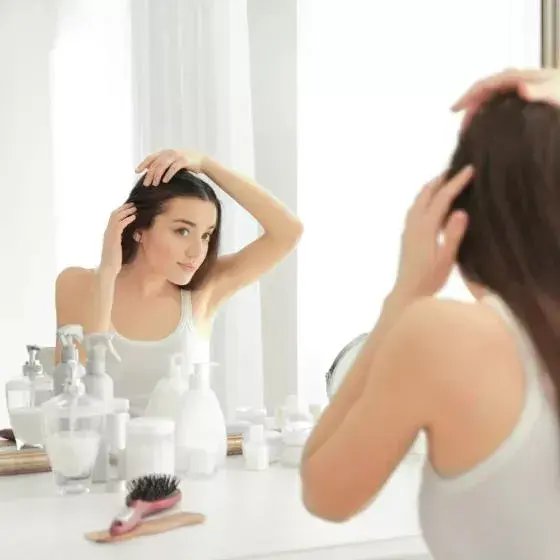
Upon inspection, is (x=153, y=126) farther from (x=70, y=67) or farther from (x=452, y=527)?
(x=452, y=527)

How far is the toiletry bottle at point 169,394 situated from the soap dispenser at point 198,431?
0.05 feet

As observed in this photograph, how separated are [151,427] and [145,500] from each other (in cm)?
21

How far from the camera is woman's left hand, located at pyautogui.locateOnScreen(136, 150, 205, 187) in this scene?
1.40m

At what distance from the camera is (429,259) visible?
0.80 m

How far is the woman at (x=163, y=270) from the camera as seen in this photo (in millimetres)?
1383

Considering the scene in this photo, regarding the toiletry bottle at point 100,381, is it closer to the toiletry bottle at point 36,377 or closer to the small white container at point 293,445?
the toiletry bottle at point 36,377

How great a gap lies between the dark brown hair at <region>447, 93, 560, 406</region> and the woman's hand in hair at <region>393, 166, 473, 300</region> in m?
0.04

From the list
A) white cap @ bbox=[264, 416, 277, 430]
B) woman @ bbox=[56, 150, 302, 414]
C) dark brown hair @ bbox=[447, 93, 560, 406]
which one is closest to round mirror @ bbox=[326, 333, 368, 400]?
white cap @ bbox=[264, 416, 277, 430]

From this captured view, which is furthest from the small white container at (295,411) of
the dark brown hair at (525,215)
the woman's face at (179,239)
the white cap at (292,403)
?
the dark brown hair at (525,215)

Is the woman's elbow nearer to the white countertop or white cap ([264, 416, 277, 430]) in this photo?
the white countertop

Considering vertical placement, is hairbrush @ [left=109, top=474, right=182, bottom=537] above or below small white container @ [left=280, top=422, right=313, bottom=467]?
above

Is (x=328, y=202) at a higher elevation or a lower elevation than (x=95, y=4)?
lower

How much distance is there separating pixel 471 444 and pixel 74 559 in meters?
0.50

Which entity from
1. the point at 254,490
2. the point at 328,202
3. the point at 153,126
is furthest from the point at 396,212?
the point at 254,490
